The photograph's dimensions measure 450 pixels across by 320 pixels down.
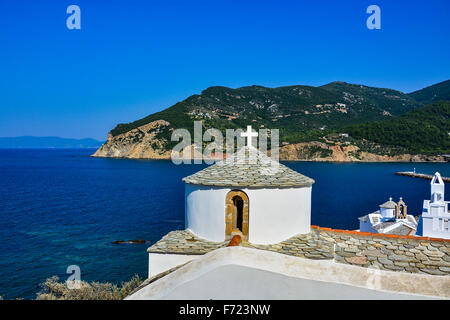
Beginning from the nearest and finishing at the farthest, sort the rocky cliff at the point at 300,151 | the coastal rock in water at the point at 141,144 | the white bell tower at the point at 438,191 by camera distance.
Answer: the white bell tower at the point at 438,191 → the rocky cliff at the point at 300,151 → the coastal rock in water at the point at 141,144

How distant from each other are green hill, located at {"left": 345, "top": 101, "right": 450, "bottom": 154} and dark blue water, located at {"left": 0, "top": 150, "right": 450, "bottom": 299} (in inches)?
2224

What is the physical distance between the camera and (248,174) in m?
9.20

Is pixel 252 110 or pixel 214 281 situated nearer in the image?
pixel 214 281

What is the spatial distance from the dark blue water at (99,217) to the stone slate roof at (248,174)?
46.7 ft

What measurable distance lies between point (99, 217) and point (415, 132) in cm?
12181

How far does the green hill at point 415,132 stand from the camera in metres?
120

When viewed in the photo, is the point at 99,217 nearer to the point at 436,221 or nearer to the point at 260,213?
the point at 436,221

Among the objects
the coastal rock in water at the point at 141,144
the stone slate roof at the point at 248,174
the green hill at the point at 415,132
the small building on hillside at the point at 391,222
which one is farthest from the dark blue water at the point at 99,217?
the coastal rock in water at the point at 141,144

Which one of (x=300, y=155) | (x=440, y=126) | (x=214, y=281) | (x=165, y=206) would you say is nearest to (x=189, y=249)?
(x=214, y=281)

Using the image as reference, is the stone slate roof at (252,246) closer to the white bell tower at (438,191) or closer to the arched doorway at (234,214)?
the arched doorway at (234,214)

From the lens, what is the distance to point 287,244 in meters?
8.80
